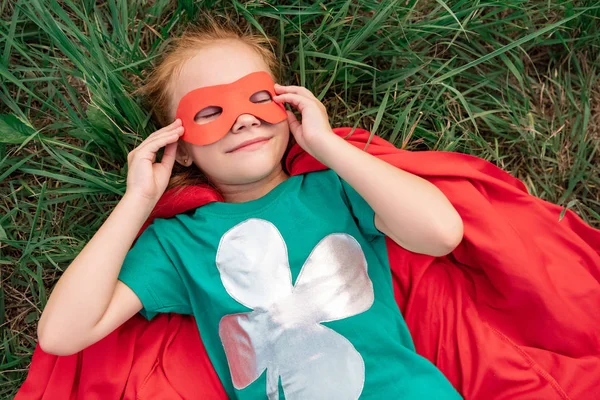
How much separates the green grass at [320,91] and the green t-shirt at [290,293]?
0.40 m

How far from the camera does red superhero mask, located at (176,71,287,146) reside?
1.54 meters

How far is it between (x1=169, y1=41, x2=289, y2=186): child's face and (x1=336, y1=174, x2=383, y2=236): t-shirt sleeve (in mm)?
225

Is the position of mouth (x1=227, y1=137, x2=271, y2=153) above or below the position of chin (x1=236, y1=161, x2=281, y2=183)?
above

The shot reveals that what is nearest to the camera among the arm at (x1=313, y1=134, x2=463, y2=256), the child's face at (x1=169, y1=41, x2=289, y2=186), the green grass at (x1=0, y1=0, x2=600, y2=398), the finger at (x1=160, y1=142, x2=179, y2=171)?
the arm at (x1=313, y1=134, x2=463, y2=256)

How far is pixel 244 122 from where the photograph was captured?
1542 mm

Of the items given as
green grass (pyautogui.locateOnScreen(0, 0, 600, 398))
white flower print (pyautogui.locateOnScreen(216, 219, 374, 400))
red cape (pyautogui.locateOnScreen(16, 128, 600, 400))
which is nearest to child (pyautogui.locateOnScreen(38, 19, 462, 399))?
white flower print (pyautogui.locateOnScreen(216, 219, 374, 400))

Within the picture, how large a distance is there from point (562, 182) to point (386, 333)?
0.90m

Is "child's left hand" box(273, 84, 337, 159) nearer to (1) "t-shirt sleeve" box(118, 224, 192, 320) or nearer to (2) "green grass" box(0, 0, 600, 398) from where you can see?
(2) "green grass" box(0, 0, 600, 398)

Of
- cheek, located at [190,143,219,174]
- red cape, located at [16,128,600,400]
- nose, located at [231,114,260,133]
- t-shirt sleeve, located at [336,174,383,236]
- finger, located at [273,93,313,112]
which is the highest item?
finger, located at [273,93,313,112]

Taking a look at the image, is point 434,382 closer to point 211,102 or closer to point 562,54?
point 211,102

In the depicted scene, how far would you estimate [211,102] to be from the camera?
1549mm

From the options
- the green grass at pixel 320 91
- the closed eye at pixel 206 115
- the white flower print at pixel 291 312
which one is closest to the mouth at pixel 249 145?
the closed eye at pixel 206 115

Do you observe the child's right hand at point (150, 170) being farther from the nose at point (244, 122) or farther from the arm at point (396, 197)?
the arm at point (396, 197)

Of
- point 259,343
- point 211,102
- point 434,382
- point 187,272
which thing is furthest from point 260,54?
point 434,382
